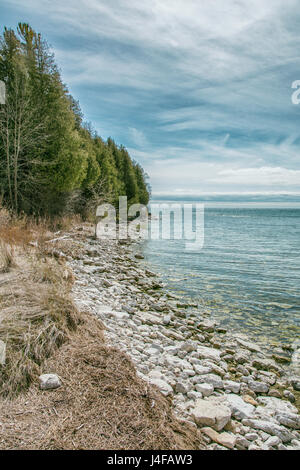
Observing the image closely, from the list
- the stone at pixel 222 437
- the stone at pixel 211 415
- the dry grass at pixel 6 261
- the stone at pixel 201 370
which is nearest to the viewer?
the stone at pixel 222 437

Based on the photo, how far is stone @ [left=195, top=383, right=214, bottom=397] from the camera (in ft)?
11.9

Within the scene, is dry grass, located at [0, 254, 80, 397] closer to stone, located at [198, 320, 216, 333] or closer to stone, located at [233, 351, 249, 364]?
stone, located at [233, 351, 249, 364]

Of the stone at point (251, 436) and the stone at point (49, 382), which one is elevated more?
the stone at point (49, 382)

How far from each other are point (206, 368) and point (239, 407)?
32.9 inches

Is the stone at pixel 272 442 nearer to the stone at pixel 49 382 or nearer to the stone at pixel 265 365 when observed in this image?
the stone at pixel 265 365

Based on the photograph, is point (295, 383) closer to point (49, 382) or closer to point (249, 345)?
point (249, 345)

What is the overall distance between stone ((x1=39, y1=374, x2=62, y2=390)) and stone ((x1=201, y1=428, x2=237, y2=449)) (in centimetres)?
167

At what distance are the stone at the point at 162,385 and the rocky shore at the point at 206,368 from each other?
1 centimetres

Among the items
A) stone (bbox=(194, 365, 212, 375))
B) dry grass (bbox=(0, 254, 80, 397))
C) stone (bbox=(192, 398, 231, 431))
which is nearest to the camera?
stone (bbox=(192, 398, 231, 431))

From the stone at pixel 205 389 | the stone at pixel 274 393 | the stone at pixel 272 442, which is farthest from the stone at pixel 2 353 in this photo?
the stone at pixel 274 393

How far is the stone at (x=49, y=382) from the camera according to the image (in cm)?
307

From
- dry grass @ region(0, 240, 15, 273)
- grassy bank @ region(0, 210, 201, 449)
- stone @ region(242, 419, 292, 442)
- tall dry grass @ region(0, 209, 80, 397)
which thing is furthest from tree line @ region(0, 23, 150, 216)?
stone @ region(242, 419, 292, 442)

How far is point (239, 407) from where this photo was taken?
11.3 ft
